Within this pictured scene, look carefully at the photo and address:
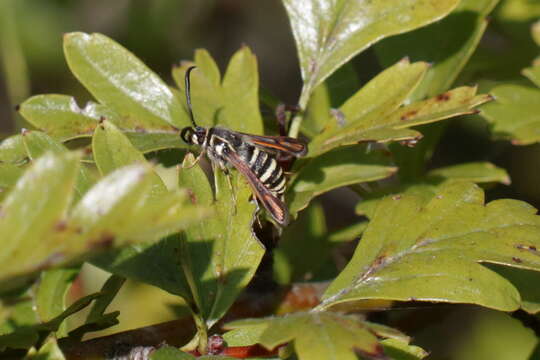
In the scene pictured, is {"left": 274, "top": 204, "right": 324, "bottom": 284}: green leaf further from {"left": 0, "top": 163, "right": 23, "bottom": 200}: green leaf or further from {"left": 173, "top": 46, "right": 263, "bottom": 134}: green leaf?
{"left": 0, "top": 163, "right": 23, "bottom": 200}: green leaf

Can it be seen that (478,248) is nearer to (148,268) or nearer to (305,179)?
(305,179)

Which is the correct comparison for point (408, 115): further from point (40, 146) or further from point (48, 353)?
point (48, 353)

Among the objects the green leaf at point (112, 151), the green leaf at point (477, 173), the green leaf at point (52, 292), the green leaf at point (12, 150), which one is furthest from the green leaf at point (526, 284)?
the green leaf at point (12, 150)

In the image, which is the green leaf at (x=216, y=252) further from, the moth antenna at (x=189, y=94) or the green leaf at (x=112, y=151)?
the moth antenna at (x=189, y=94)

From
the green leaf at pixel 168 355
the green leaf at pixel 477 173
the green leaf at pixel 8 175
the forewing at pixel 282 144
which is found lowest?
the green leaf at pixel 477 173

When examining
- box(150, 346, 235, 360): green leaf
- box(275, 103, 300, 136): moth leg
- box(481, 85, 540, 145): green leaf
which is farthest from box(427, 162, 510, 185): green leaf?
box(150, 346, 235, 360): green leaf

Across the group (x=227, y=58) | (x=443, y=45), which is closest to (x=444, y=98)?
(x=443, y=45)
